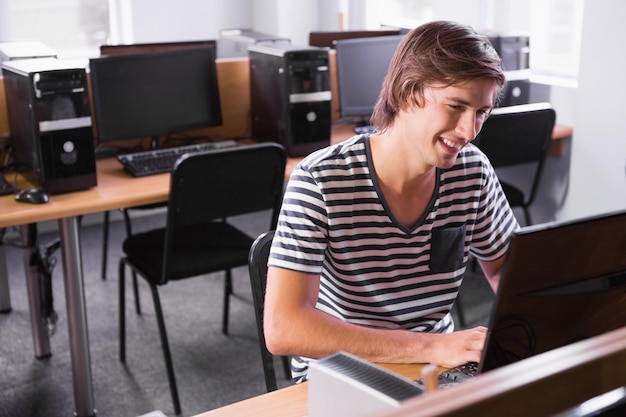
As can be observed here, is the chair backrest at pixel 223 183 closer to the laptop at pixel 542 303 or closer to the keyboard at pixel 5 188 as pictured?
the keyboard at pixel 5 188

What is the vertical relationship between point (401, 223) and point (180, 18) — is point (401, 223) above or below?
below

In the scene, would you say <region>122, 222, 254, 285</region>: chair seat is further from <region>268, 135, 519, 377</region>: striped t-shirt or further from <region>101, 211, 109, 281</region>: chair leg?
<region>268, 135, 519, 377</region>: striped t-shirt

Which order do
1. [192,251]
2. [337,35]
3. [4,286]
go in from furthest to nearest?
1. [337,35]
2. [4,286]
3. [192,251]

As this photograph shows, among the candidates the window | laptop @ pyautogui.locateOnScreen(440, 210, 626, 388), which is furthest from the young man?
the window

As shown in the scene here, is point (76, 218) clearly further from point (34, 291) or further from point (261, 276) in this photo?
point (261, 276)

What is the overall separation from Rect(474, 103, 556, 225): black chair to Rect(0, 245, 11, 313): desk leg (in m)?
1.91

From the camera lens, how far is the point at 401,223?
150 centimetres

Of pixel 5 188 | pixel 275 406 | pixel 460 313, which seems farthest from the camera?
pixel 460 313

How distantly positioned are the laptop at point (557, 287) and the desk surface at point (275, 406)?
0.29m

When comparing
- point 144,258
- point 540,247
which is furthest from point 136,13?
point 540,247

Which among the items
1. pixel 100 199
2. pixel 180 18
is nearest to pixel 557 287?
pixel 100 199

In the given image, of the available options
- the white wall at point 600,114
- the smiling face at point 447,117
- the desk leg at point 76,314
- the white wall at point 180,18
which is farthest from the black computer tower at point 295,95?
the white wall at point 180,18

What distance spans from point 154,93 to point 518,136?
1.37m

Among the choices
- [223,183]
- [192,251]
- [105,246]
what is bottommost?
[105,246]
